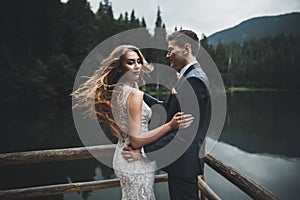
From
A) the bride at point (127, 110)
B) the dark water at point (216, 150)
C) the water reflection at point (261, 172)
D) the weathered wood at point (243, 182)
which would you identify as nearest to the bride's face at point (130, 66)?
the bride at point (127, 110)

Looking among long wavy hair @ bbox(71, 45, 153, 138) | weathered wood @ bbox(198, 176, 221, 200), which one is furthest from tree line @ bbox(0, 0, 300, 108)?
long wavy hair @ bbox(71, 45, 153, 138)

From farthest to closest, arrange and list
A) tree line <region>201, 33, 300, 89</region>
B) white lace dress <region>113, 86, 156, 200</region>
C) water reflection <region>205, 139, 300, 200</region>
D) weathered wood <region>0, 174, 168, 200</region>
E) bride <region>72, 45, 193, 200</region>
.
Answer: tree line <region>201, 33, 300, 89</region>, water reflection <region>205, 139, 300, 200</region>, weathered wood <region>0, 174, 168, 200</region>, white lace dress <region>113, 86, 156, 200</region>, bride <region>72, 45, 193, 200</region>

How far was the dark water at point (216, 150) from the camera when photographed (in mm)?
8703

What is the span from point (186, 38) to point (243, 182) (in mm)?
958

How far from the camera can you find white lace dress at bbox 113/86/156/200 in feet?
5.33

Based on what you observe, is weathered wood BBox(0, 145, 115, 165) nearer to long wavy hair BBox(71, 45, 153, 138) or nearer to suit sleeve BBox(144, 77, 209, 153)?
long wavy hair BBox(71, 45, 153, 138)

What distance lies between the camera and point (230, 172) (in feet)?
5.85

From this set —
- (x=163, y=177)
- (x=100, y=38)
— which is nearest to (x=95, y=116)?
(x=163, y=177)

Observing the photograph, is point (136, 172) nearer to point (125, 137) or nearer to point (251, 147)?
point (125, 137)

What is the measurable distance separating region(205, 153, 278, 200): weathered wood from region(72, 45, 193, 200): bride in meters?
0.52

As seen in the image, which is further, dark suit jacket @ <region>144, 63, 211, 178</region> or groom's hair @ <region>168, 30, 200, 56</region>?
groom's hair @ <region>168, 30, 200, 56</region>

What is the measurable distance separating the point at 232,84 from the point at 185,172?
62.0 metres

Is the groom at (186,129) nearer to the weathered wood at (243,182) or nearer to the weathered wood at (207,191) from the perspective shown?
the weathered wood at (243,182)

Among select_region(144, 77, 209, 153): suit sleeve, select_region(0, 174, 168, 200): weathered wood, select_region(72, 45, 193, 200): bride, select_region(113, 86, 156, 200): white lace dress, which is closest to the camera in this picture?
select_region(144, 77, 209, 153): suit sleeve
